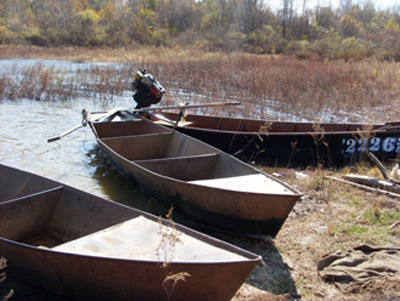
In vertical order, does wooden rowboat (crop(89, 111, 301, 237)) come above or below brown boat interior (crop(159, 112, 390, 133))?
below

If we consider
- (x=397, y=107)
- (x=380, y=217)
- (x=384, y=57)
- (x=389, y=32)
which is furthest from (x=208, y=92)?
(x=389, y=32)

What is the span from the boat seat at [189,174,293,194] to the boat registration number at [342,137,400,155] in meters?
3.33

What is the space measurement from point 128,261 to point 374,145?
6277 millimetres

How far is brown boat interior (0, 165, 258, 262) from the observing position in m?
3.40

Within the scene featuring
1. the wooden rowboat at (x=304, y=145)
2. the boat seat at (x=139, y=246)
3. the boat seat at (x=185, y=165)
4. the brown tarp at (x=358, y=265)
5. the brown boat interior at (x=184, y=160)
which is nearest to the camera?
the boat seat at (x=139, y=246)

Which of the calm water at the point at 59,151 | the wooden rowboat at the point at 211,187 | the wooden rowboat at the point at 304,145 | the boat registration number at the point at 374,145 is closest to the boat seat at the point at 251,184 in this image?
the wooden rowboat at the point at 211,187

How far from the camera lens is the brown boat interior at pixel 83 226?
340 centimetres

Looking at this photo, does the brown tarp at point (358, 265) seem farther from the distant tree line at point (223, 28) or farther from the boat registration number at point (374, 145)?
the distant tree line at point (223, 28)

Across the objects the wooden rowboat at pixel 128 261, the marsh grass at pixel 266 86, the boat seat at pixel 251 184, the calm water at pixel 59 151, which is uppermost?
the marsh grass at pixel 266 86

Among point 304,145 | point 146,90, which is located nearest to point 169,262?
point 304,145

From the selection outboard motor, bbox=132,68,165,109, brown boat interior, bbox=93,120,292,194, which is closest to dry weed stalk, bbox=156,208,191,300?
brown boat interior, bbox=93,120,292,194

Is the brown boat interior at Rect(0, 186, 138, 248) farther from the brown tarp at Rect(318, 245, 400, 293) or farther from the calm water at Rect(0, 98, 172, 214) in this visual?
the brown tarp at Rect(318, 245, 400, 293)

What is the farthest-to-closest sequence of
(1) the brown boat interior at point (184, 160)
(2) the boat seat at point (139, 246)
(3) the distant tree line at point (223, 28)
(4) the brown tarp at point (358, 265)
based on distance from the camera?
(3) the distant tree line at point (223, 28)
(1) the brown boat interior at point (184, 160)
(4) the brown tarp at point (358, 265)
(2) the boat seat at point (139, 246)

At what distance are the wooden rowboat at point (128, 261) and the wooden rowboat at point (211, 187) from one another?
1.21 m
